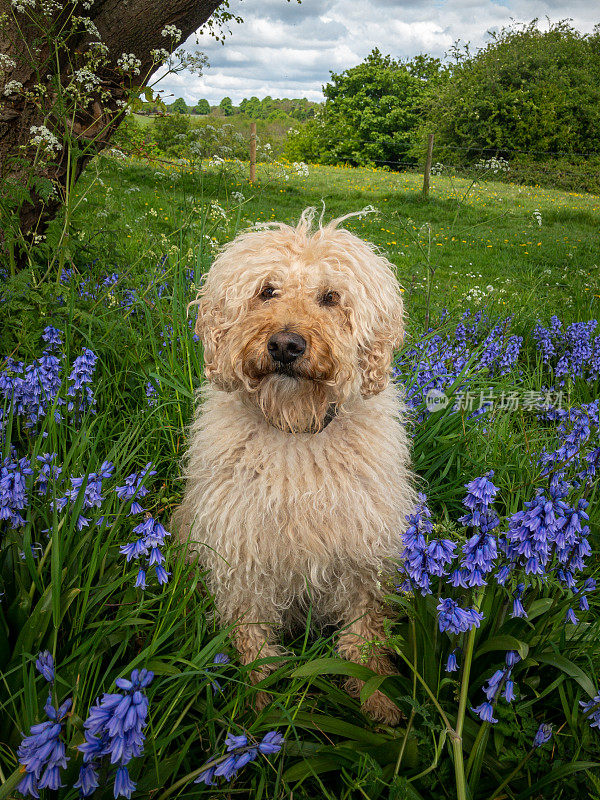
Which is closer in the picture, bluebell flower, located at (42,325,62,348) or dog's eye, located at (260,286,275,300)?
dog's eye, located at (260,286,275,300)

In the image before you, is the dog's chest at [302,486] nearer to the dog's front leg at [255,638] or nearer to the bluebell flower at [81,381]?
the dog's front leg at [255,638]

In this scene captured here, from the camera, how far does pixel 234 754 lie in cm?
147

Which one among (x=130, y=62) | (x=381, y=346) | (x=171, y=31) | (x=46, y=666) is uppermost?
(x=171, y=31)

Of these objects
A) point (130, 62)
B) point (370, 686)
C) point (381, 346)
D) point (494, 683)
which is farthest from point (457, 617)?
point (130, 62)

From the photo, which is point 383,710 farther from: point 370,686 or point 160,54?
point 160,54

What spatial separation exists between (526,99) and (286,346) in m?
34.1

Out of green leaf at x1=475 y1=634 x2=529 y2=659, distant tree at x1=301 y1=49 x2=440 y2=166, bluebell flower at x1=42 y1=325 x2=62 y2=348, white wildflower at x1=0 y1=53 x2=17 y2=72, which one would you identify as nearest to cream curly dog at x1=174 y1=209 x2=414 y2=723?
green leaf at x1=475 y1=634 x2=529 y2=659

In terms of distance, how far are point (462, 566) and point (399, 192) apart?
715 inches

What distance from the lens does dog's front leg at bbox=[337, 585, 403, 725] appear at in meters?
2.41

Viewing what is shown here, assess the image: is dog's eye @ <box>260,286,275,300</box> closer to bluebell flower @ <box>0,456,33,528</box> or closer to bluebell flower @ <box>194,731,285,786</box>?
bluebell flower @ <box>0,456,33,528</box>

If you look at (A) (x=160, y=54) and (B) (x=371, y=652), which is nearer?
(B) (x=371, y=652)

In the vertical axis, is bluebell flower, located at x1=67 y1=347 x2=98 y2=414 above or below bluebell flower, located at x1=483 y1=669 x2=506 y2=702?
above

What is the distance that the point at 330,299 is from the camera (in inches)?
96.6

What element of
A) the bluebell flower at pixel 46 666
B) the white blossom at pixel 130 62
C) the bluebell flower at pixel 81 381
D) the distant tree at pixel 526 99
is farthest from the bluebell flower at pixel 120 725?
the distant tree at pixel 526 99
